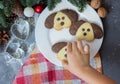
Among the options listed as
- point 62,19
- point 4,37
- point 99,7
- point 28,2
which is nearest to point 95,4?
point 99,7

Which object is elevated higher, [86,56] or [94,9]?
[94,9]

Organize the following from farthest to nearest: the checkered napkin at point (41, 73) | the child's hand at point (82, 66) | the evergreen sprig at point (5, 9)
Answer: the checkered napkin at point (41, 73)
the evergreen sprig at point (5, 9)
the child's hand at point (82, 66)

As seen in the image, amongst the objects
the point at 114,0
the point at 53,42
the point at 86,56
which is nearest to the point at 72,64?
the point at 86,56

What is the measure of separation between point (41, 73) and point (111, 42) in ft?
0.95

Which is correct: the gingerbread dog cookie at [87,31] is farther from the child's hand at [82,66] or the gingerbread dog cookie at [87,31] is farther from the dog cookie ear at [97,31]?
the child's hand at [82,66]

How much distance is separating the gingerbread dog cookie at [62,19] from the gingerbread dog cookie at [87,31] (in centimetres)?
3

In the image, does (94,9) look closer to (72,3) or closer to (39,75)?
(72,3)

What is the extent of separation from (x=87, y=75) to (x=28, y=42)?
0.36 meters

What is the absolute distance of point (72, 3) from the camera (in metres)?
1.07

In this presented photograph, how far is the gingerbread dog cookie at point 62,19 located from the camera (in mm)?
1072

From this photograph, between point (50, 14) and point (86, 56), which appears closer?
point (86, 56)

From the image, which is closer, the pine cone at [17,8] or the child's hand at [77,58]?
the child's hand at [77,58]

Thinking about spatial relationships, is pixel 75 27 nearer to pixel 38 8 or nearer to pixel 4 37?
pixel 38 8

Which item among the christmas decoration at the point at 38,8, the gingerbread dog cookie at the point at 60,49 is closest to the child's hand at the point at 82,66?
the gingerbread dog cookie at the point at 60,49
